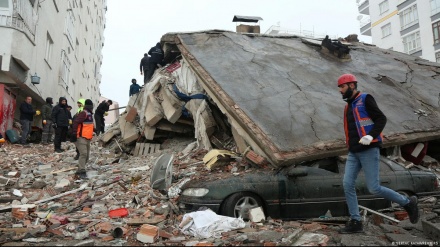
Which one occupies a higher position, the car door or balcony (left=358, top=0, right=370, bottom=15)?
balcony (left=358, top=0, right=370, bottom=15)

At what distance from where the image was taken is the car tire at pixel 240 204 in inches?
170

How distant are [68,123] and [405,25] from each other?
104 ft

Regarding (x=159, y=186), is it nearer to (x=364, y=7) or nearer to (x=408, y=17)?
(x=408, y=17)

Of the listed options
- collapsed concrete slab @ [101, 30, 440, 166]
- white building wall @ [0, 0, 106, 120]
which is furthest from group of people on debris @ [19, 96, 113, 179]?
collapsed concrete slab @ [101, 30, 440, 166]

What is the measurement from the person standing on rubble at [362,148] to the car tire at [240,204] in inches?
47.8

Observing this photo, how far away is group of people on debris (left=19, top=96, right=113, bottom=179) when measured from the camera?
274 inches

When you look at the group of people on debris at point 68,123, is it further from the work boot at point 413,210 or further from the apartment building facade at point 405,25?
the apartment building facade at point 405,25

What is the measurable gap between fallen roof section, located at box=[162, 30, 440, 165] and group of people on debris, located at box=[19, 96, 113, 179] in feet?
9.35

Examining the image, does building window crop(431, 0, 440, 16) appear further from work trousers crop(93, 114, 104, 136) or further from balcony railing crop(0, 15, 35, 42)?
balcony railing crop(0, 15, 35, 42)

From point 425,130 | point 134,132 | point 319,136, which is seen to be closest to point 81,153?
point 134,132

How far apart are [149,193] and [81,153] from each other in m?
2.36

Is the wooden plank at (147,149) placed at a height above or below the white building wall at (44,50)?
below

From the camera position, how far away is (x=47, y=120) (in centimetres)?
1177

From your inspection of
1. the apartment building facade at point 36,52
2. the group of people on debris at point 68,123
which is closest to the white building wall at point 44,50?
the apartment building facade at point 36,52
